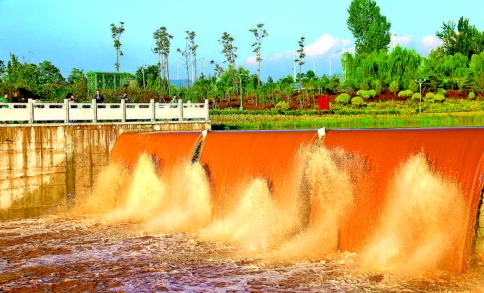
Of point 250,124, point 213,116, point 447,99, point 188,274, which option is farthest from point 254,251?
point 447,99

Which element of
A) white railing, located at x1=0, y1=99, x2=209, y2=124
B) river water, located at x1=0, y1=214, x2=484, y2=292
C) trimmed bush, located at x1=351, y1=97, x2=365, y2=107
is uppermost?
trimmed bush, located at x1=351, y1=97, x2=365, y2=107

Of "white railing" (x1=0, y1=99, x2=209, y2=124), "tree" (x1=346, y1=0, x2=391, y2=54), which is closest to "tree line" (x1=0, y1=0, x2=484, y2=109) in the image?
"tree" (x1=346, y1=0, x2=391, y2=54)

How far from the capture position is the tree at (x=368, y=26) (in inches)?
3172

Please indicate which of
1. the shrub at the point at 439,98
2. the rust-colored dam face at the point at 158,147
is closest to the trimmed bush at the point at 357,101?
the shrub at the point at 439,98

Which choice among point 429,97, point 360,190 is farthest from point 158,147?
point 429,97

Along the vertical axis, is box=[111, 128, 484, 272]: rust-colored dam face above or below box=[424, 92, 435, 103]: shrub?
below

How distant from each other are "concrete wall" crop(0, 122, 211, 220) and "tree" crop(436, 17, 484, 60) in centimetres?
6783

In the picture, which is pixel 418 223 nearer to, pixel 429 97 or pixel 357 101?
pixel 357 101

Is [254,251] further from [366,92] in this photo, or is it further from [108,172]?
[366,92]

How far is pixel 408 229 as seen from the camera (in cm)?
1130

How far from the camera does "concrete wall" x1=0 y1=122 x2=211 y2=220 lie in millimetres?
18594

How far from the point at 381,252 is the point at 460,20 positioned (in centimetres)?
7735

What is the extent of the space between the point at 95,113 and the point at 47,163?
2406 mm

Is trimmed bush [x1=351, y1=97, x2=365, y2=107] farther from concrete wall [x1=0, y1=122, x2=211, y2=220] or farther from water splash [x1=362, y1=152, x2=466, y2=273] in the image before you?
water splash [x1=362, y1=152, x2=466, y2=273]
